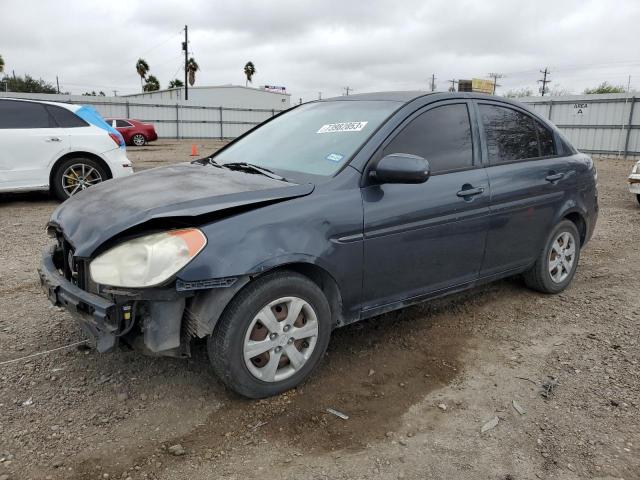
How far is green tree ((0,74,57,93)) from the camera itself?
52728 mm

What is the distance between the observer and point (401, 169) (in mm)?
2980

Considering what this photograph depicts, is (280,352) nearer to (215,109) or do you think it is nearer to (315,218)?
(315,218)

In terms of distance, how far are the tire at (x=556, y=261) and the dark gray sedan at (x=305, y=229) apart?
0.05 m

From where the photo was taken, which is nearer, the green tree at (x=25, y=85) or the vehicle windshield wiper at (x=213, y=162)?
the vehicle windshield wiper at (x=213, y=162)

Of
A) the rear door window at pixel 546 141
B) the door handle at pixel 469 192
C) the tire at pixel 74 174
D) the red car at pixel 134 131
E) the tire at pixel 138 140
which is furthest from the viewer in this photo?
the tire at pixel 138 140

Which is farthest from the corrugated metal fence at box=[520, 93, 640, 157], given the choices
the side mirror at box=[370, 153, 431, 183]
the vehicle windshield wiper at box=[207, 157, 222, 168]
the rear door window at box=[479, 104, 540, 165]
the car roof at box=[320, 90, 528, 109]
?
the side mirror at box=[370, 153, 431, 183]

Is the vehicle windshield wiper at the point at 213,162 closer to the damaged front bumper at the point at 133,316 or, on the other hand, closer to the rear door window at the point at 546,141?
the damaged front bumper at the point at 133,316

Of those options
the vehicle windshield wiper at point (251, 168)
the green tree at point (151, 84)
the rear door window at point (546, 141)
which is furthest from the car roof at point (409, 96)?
the green tree at point (151, 84)

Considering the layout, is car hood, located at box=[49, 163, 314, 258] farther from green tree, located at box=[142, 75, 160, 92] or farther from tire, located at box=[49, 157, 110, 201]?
green tree, located at box=[142, 75, 160, 92]

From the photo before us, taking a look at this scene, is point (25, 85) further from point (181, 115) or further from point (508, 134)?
point (508, 134)

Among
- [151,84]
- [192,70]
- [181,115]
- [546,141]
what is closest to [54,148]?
[546,141]

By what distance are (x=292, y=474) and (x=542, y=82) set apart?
74799mm

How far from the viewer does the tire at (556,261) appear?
443 centimetres

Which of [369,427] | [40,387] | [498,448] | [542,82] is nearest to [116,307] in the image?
[40,387]
